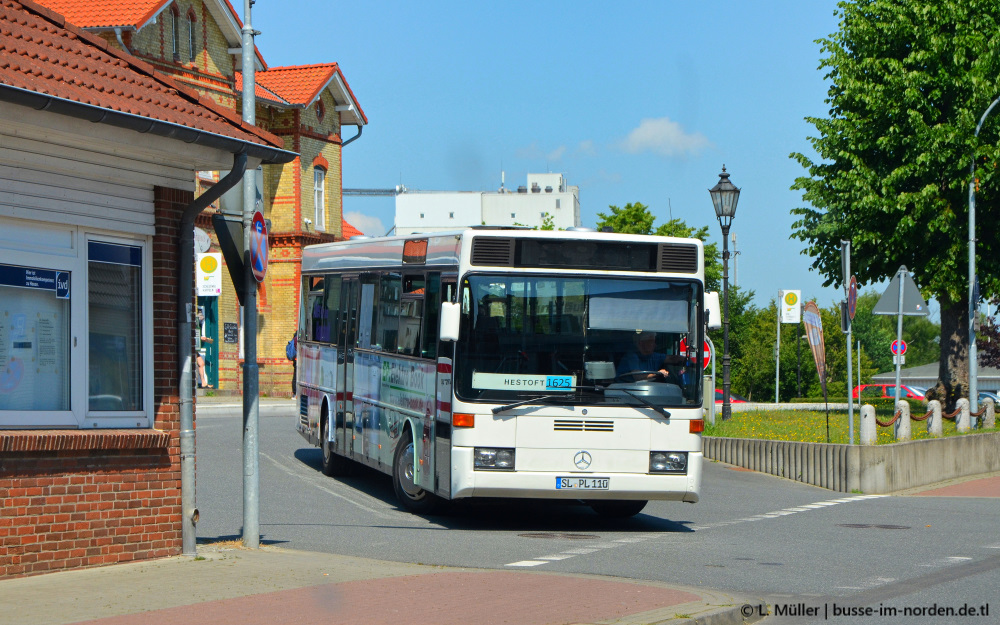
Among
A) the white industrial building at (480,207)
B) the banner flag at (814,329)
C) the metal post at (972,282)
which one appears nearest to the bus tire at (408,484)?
the banner flag at (814,329)

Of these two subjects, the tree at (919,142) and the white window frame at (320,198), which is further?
the white window frame at (320,198)

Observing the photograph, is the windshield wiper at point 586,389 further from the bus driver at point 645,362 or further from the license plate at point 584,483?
the license plate at point 584,483

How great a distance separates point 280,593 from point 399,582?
1008 mm

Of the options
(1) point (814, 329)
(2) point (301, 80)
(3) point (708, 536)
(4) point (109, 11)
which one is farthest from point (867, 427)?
(2) point (301, 80)

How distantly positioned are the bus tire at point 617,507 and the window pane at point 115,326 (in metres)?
6.40

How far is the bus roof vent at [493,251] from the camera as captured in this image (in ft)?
42.3

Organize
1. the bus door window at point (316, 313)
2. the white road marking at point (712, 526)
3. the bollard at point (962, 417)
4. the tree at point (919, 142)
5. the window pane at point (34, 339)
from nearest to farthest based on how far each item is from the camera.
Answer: the window pane at point (34, 339) < the white road marking at point (712, 526) < the bus door window at point (316, 313) < the bollard at point (962, 417) < the tree at point (919, 142)

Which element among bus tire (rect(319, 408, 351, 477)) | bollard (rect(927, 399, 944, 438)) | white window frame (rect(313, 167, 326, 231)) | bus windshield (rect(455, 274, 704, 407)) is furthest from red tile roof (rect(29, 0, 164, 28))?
bus windshield (rect(455, 274, 704, 407))

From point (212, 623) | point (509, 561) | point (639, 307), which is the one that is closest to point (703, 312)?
point (639, 307)

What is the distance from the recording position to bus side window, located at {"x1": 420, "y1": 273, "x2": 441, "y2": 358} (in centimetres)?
1362

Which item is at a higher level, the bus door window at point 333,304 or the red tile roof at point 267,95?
the red tile roof at point 267,95

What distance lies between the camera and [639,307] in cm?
1300

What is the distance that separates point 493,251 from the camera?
42.4 feet

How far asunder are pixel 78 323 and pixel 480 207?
116213mm
